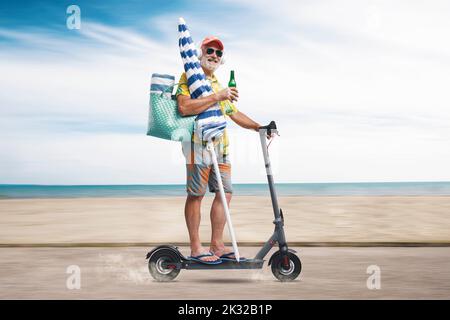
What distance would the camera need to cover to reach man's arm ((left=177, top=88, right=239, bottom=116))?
6.21 m

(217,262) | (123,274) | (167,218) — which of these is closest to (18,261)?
(123,274)

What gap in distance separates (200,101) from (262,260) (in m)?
1.57

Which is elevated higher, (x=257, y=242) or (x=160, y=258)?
(x=257, y=242)

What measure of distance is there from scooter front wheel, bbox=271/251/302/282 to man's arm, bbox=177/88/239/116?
5.02 feet

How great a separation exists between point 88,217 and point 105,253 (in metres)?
6.87

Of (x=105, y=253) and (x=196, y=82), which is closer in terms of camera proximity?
(x=196, y=82)

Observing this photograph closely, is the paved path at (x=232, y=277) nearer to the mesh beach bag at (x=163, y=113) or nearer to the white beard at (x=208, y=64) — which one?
the mesh beach bag at (x=163, y=113)

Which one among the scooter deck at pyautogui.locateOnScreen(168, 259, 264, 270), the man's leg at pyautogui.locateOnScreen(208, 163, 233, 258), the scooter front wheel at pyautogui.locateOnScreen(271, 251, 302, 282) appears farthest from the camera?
the man's leg at pyautogui.locateOnScreen(208, 163, 233, 258)

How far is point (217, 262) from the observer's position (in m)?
6.48

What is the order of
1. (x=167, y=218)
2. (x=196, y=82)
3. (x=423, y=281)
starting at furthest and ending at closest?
(x=167, y=218), (x=423, y=281), (x=196, y=82)

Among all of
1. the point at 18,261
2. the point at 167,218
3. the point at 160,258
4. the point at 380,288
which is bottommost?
the point at 380,288

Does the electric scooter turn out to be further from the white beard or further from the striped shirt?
the white beard

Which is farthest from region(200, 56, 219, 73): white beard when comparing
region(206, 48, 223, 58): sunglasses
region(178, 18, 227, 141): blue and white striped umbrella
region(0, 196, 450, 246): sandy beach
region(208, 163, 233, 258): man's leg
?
region(0, 196, 450, 246): sandy beach

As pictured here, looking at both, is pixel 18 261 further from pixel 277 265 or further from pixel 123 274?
pixel 277 265
